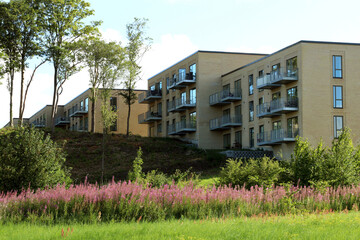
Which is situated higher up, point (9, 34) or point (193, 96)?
point (9, 34)

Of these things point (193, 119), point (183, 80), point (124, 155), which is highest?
point (183, 80)

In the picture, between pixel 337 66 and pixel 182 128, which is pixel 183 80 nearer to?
pixel 182 128

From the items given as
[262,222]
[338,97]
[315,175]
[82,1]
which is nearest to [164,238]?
[262,222]

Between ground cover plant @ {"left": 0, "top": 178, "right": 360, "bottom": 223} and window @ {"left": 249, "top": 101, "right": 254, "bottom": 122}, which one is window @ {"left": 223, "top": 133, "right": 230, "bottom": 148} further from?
ground cover plant @ {"left": 0, "top": 178, "right": 360, "bottom": 223}

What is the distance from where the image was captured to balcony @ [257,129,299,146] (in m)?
45.6

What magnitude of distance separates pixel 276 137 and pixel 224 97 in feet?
34.2

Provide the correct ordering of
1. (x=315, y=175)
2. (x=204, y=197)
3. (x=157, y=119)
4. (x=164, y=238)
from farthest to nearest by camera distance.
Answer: (x=157, y=119) < (x=315, y=175) < (x=204, y=197) < (x=164, y=238)

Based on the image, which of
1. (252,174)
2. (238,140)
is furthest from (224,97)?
(252,174)

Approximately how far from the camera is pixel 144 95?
74125 millimetres

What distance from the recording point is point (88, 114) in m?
81.4

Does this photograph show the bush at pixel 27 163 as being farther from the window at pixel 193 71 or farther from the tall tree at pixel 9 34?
the window at pixel 193 71

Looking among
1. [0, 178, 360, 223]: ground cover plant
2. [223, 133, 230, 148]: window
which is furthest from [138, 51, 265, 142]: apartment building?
[0, 178, 360, 223]: ground cover plant

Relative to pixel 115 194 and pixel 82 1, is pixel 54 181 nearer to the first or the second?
pixel 115 194

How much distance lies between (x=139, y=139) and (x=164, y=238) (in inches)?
1934
